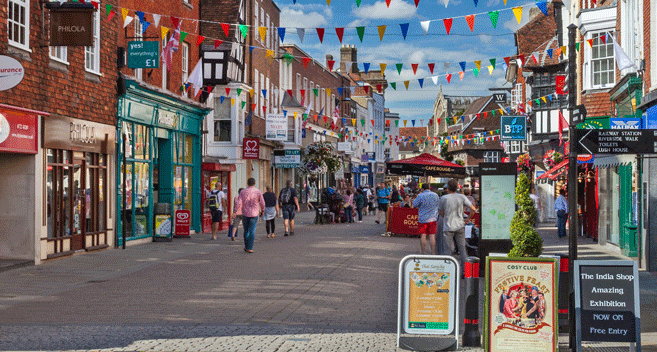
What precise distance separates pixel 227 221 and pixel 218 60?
20.4ft

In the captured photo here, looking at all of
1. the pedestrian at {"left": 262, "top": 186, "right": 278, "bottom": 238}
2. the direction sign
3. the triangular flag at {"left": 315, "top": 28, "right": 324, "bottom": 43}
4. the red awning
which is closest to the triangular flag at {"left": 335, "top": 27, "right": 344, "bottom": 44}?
the triangular flag at {"left": 315, "top": 28, "right": 324, "bottom": 43}

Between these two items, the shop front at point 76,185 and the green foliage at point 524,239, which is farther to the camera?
the shop front at point 76,185

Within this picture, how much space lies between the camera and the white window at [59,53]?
16.8 m

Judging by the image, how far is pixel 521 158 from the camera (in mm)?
38500

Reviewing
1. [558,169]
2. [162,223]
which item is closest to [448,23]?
[162,223]

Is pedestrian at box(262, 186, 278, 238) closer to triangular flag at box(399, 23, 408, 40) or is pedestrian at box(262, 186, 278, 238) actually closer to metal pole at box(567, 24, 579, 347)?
triangular flag at box(399, 23, 408, 40)

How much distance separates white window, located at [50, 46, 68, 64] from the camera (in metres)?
16.8

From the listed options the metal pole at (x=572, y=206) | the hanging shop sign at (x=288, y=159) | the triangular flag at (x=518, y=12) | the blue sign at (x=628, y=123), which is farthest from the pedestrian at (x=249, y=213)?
the hanging shop sign at (x=288, y=159)

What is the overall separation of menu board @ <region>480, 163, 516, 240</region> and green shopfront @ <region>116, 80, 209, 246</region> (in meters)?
9.52

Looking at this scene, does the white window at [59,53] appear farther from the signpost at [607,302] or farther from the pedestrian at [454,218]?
the signpost at [607,302]

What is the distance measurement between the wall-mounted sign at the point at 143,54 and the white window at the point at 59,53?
3.05m

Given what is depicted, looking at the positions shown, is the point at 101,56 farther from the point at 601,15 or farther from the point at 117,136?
the point at 601,15

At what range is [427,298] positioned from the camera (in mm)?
7516

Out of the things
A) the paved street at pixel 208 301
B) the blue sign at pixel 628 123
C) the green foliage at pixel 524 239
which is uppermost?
the blue sign at pixel 628 123
